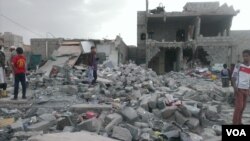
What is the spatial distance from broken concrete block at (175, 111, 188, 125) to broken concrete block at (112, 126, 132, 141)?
188cm

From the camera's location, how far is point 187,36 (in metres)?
28.9

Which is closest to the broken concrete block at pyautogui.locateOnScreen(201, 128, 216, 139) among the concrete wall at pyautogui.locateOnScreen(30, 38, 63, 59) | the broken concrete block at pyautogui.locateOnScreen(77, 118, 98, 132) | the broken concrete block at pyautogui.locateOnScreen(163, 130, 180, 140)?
the broken concrete block at pyautogui.locateOnScreen(163, 130, 180, 140)

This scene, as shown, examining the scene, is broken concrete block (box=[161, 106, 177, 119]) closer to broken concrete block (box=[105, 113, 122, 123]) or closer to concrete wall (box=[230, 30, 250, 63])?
broken concrete block (box=[105, 113, 122, 123])

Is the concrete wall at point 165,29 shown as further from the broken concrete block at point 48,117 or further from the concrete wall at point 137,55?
the broken concrete block at point 48,117

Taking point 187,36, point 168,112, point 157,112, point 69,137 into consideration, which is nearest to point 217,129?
point 168,112

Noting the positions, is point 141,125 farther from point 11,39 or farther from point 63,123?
point 11,39

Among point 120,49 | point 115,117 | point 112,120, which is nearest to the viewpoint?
point 112,120

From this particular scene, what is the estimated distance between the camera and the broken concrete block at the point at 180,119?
22.2 ft

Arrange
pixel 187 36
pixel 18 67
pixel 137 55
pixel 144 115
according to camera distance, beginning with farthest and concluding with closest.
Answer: pixel 137 55
pixel 187 36
pixel 18 67
pixel 144 115

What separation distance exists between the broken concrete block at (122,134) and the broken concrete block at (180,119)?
73.9 inches

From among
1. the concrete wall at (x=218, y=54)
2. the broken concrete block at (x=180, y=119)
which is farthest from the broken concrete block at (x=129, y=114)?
the concrete wall at (x=218, y=54)

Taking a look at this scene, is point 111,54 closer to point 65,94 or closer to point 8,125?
point 65,94

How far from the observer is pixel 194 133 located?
6.51m

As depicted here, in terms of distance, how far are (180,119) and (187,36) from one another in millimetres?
22905
